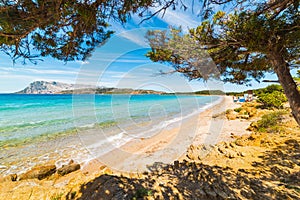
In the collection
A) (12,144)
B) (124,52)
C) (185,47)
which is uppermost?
(124,52)

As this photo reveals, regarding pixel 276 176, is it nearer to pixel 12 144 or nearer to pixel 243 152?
pixel 243 152

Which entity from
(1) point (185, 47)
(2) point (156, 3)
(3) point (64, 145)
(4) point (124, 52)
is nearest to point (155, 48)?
(1) point (185, 47)

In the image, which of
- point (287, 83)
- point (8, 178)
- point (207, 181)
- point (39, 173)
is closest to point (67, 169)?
point (39, 173)

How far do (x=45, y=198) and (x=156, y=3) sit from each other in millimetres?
3183

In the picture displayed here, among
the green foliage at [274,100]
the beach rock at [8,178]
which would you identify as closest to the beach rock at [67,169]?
the beach rock at [8,178]

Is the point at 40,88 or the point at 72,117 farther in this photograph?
the point at 40,88

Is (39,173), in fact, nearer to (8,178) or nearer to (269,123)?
(8,178)

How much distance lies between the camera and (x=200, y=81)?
336cm

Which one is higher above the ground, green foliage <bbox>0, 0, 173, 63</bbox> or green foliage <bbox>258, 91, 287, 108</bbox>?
green foliage <bbox>0, 0, 173, 63</bbox>

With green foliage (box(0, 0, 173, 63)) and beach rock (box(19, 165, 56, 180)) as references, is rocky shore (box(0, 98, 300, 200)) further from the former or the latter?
green foliage (box(0, 0, 173, 63))

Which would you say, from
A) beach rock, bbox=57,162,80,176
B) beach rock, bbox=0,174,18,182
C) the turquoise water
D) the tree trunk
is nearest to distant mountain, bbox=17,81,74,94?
the turquoise water

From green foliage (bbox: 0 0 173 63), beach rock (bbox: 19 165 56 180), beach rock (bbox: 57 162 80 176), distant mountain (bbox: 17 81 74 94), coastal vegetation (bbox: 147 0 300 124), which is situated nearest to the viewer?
green foliage (bbox: 0 0 173 63)

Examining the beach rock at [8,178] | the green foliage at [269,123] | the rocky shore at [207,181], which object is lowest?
the beach rock at [8,178]

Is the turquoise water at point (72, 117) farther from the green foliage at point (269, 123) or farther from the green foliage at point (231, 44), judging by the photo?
the green foliage at point (269, 123)
